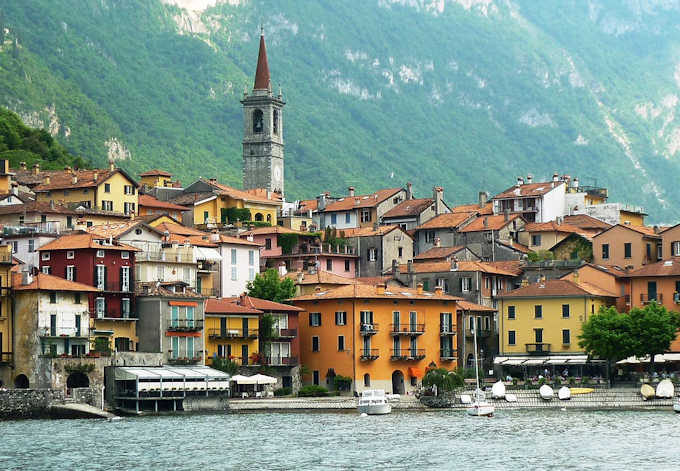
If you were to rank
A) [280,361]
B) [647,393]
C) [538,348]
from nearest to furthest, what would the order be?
[647,393] → [280,361] → [538,348]

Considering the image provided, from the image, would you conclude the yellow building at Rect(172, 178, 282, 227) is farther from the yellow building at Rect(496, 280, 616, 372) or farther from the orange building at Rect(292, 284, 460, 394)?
the yellow building at Rect(496, 280, 616, 372)

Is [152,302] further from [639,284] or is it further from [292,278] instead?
[639,284]

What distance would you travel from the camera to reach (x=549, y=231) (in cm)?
14775

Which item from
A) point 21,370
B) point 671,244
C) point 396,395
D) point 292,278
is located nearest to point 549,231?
point 671,244

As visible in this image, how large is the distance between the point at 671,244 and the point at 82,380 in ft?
171

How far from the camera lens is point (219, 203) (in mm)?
159125

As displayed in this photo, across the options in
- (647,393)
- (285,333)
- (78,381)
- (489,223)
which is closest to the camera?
(78,381)

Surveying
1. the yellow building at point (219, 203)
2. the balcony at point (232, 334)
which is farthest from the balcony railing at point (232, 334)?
the yellow building at point (219, 203)

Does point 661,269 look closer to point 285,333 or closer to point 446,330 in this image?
point 446,330

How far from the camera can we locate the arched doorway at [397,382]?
121m

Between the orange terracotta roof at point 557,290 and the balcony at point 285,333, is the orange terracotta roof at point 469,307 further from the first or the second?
the balcony at point 285,333

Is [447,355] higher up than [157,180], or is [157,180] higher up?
[157,180]

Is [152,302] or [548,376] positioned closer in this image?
[152,302]

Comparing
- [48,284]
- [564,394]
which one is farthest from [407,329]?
[48,284]
